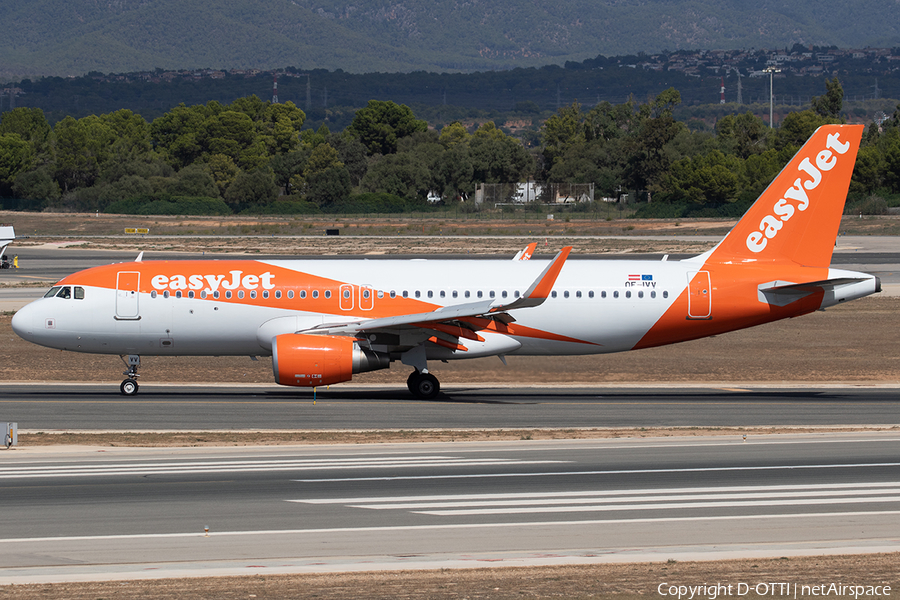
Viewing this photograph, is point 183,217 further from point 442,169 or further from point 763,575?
point 763,575

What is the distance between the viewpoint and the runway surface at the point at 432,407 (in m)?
26.4

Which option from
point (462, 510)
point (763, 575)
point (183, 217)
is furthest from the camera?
point (183, 217)

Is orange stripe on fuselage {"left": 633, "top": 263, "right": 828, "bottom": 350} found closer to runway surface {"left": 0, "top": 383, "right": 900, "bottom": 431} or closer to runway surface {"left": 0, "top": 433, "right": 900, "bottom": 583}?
runway surface {"left": 0, "top": 383, "right": 900, "bottom": 431}

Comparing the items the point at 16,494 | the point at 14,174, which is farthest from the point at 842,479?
the point at 14,174

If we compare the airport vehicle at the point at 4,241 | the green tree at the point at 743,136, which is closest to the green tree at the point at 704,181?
the green tree at the point at 743,136

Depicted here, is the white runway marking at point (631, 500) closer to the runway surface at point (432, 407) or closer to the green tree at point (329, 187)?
the runway surface at point (432, 407)

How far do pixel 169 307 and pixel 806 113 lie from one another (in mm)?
150953

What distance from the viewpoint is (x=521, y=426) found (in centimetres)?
2617

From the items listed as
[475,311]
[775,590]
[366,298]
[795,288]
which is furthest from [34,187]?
[775,590]

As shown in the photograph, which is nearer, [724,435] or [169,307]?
[724,435]

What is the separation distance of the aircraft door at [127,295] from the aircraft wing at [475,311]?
18.4ft

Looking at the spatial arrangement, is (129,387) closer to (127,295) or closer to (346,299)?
(127,295)

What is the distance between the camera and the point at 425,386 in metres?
30.6

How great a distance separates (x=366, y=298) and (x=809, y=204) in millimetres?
14003
